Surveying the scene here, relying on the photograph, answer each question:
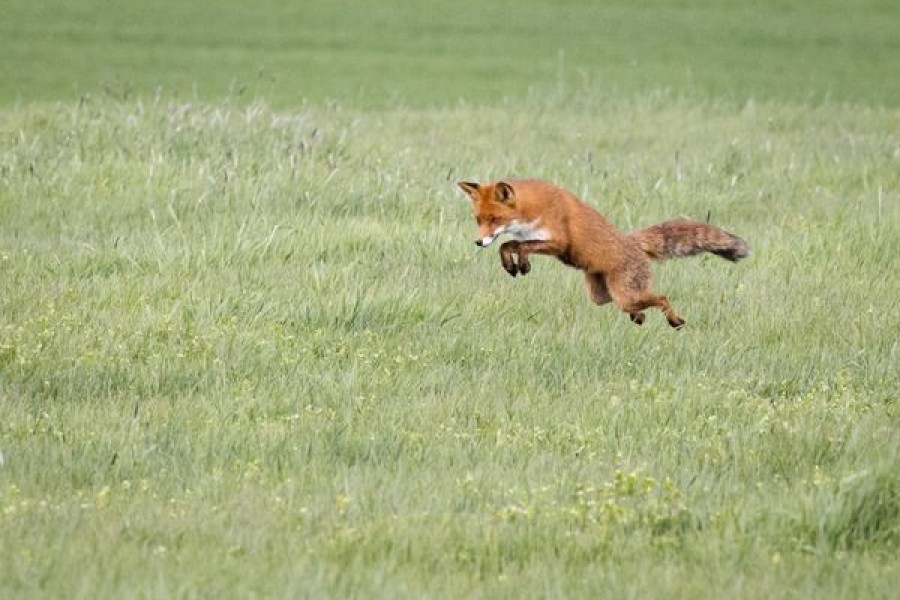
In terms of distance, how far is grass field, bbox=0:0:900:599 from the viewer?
530cm

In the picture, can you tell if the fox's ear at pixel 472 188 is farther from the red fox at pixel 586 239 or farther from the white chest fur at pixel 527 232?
the white chest fur at pixel 527 232

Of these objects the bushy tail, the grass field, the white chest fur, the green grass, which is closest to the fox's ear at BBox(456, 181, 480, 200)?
the white chest fur

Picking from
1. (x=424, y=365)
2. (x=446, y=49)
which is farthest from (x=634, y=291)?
(x=446, y=49)

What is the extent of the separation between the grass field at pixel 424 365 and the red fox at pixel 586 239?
10.4 inches

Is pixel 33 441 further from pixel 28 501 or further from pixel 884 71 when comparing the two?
pixel 884 71

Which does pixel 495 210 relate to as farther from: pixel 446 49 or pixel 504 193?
pixel 446 49

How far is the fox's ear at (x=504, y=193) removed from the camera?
303 inches

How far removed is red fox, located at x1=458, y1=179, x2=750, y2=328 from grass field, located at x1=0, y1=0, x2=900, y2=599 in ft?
0.87

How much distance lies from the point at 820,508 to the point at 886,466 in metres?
0.35

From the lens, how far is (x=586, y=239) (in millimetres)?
7918

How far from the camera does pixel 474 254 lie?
392 inches

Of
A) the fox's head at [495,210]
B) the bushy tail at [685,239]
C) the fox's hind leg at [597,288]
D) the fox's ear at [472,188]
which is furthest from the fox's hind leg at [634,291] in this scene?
the fox's ear at [472,188]

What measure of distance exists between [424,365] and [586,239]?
3.41ft

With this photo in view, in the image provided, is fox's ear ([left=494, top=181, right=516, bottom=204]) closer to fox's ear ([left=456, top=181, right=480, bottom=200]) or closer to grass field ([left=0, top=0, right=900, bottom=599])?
fox's ear ([left=456, top=181, right=480, bottom=200])
